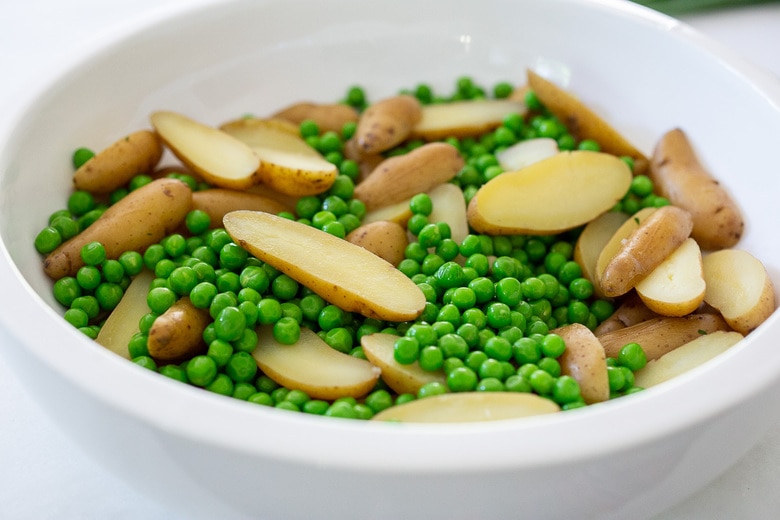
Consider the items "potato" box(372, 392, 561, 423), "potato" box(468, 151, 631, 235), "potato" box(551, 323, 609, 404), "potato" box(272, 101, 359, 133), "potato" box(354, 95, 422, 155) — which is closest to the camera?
"potato" box(372, 392, 561, 423)

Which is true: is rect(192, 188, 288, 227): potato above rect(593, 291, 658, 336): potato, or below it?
above

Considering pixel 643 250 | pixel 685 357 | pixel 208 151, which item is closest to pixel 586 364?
pixel 685 357

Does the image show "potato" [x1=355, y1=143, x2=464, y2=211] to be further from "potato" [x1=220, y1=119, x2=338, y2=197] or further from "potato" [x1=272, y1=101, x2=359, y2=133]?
"potato" [x1=272, y1=101, x2=359, y2=133]

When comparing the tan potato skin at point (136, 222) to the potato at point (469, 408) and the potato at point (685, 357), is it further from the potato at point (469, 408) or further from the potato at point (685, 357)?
the potato at point (685, 357)

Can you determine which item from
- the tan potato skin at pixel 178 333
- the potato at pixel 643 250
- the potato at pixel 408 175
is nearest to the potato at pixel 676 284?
the potato at pixel 643 250

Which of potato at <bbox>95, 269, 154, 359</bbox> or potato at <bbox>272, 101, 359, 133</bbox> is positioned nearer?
potato at <bbox>95, 269, 154, 359</bbox>

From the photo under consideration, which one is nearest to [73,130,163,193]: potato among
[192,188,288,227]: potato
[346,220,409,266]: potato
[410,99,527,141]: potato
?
[192,188,288,227]: potato
